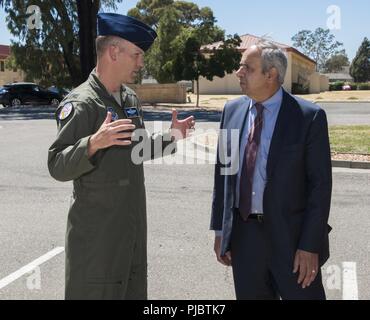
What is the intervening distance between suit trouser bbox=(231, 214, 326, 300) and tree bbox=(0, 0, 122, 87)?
28.6 metres

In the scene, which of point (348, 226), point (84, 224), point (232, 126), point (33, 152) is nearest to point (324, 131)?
point (232, 126)

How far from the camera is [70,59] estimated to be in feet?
110

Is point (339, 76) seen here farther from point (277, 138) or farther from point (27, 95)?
point (277, 138)

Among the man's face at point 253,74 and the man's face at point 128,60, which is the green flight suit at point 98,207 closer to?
the man's face at point 128,60

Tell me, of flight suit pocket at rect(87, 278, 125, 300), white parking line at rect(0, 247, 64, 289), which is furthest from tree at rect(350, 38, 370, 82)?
flight suit pocket at rect(87, 278, 125, 300)

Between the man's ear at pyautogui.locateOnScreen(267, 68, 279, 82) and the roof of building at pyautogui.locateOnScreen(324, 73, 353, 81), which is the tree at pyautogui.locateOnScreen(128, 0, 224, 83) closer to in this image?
the man's ear at pyautogui.locateOnScreen(267, 68, 279, 82)

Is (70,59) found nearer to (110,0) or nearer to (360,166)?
(110,0)

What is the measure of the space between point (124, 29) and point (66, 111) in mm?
522

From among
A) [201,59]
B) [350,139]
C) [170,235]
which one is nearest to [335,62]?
[201,59]

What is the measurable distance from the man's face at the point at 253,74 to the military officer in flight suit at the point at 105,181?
53 cm

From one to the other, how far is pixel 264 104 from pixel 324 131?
347 millimetres

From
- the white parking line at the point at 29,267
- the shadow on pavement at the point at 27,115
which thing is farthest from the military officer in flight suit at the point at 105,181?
the shadow on pavement at the point at 27,115

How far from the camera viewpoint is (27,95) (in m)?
34.0

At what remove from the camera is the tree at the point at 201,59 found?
29516 millimetres
